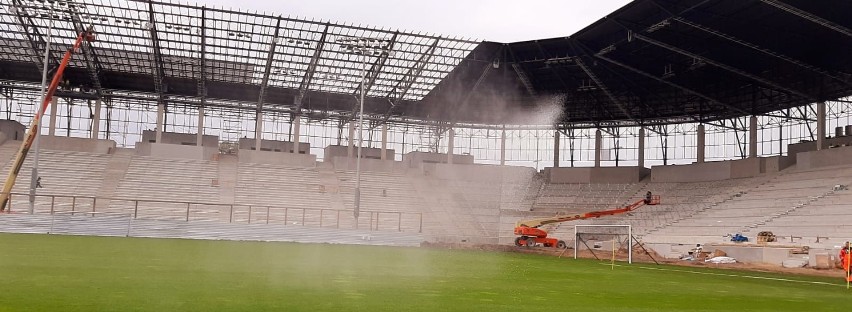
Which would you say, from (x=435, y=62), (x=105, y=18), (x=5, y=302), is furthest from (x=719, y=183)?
(x=5, y=302)

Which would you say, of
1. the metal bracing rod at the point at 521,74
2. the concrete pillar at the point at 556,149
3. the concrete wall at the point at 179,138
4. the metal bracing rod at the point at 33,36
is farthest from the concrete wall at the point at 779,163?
the metal bracing rod at the point at 33,36

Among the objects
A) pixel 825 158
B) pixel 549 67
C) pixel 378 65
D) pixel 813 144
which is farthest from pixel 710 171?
pixel 378 65

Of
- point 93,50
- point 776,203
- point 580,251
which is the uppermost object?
point 93,50

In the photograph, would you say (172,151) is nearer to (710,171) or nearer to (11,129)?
(11,129)

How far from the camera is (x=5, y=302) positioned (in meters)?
7.29

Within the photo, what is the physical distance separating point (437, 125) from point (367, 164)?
1234cm

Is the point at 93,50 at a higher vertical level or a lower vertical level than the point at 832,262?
higher

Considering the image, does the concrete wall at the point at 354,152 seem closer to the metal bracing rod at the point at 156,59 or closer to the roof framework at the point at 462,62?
the roof framework at the point at 462,62

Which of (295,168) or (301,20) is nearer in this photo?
(301,20)

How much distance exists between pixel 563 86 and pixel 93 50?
40.6m

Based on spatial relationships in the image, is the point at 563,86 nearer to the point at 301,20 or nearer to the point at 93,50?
the point at 301,20

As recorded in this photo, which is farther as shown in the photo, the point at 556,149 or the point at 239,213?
the point at 556,149

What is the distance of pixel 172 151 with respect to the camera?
6372cm

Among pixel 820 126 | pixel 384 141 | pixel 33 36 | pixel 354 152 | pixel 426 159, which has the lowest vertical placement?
pixel 426 159
